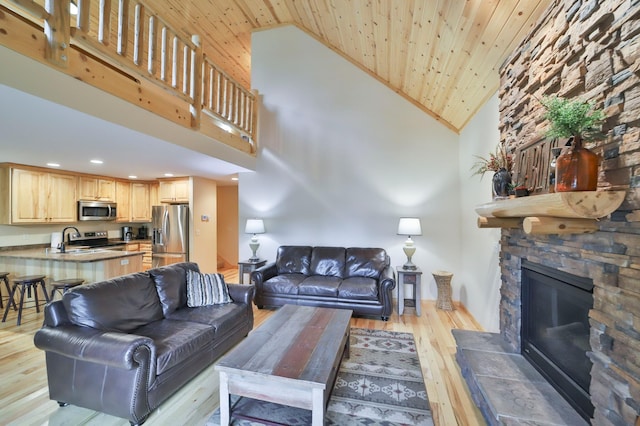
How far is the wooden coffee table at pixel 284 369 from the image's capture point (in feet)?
5.32

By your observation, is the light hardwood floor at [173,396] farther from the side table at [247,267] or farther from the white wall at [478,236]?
the side table at [247,267]

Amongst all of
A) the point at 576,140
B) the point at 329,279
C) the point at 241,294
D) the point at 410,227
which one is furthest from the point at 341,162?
the point at 576,140

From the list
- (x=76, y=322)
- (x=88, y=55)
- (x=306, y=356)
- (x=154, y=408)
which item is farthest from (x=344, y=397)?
(x=88, y=55)

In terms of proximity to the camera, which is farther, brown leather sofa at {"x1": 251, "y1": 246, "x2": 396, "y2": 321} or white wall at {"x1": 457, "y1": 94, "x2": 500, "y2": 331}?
brown leather sofa at {"x1": 251, "y1": 246, "x2": 396, "y2": 321}

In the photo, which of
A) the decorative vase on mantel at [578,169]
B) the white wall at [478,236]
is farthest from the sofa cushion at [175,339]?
the white wall at [478,236]

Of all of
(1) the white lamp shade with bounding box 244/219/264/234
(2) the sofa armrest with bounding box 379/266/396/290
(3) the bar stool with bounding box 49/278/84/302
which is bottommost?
(3) the bar stool with bounding box 49/278/84/302

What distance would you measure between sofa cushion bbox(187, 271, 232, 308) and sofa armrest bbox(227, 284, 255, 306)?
51 millimetres

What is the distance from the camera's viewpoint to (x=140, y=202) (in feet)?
20.3

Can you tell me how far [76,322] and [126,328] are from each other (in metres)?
0.34

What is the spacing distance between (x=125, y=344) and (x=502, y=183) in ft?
9.81

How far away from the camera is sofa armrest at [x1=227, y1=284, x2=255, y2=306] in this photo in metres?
3.03

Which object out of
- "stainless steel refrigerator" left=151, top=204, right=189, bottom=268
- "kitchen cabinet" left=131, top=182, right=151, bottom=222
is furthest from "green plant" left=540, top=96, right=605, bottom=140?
"kitchen cabinet" left=131, top=182, right=151, bottom=222

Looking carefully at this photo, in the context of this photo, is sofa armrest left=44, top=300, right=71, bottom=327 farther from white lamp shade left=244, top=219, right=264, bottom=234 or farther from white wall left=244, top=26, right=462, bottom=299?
white wall left=244, top=26, right=462, bottom=299

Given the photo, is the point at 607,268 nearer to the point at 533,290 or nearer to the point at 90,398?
the point at 533,290
